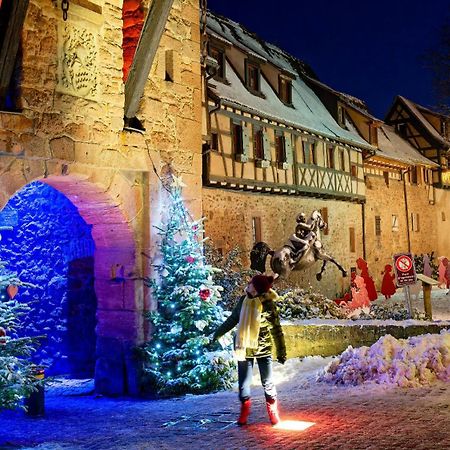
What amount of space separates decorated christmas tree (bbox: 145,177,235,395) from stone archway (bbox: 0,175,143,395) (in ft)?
1.07

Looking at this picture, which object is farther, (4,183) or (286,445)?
(4,183)

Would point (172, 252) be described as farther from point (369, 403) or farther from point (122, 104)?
point (369, 403)

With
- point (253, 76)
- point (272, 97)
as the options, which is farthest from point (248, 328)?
point (272, 97)

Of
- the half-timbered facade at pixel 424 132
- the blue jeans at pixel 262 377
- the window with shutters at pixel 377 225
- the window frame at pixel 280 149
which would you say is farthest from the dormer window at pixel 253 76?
the half-timbered facade at pixel 424 132

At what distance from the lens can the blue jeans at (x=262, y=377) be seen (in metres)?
6.19

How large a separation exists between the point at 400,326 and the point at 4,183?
5.95m

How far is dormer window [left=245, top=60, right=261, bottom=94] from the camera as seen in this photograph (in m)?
20.8

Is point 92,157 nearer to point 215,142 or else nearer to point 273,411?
point 273,411

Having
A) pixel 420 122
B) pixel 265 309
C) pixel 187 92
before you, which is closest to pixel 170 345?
pixel 265 309

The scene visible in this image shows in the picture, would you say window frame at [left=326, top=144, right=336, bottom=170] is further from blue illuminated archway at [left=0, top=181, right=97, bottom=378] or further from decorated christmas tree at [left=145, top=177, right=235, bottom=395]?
decorated christmas tree at [left=145, top=177, right=235, bottom=395]

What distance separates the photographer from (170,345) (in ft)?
30.9

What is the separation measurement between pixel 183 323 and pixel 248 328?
306 cm

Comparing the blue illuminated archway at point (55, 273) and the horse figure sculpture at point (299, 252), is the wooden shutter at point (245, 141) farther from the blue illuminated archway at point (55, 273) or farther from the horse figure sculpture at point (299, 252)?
the blue illuminated archway at point (55, 273)

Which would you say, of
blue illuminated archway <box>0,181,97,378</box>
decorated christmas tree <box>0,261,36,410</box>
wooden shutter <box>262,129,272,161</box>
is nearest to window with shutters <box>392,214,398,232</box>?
wooden shutter <box>262,129,272,161</box>
